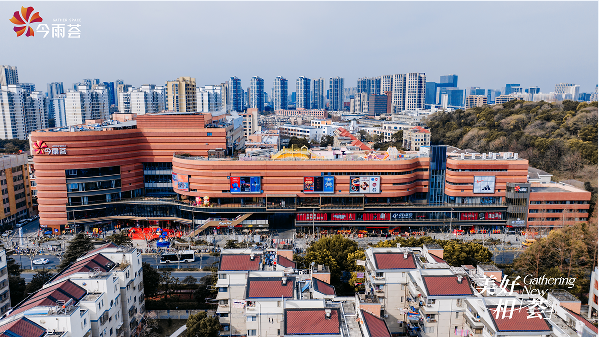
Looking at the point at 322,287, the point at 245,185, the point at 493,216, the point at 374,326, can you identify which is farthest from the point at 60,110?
the point at 374,326

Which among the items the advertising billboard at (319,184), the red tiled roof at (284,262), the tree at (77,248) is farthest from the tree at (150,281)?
the advertising billboard at (319,184)

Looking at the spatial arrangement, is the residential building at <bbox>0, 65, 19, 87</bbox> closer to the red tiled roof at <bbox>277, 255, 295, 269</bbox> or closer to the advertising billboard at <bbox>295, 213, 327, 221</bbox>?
the advertising billboard at <bbox>295, 213, 327, 221</bbox>

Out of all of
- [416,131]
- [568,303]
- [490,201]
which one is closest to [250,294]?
[568,303]

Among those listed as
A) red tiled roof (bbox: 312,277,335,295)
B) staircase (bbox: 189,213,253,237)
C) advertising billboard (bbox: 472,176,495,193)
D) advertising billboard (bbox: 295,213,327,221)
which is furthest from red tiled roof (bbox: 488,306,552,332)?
staircase (bbox: 189,213,253,237)

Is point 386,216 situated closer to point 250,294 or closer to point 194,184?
point 194,184

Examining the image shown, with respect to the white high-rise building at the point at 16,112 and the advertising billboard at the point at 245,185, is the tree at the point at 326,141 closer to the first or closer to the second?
the advertising billboard at the point at 245,185

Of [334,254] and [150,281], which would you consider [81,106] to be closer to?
[150,281]
